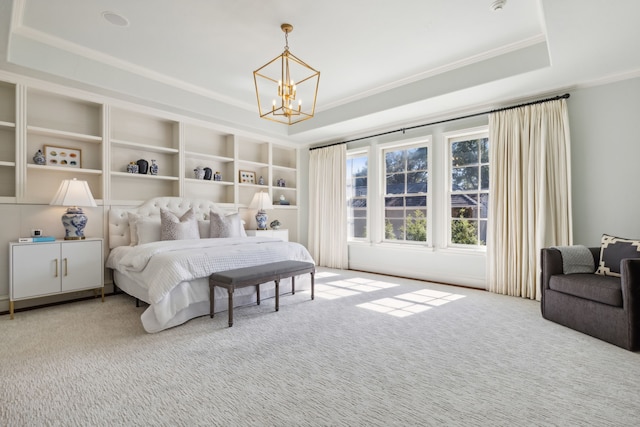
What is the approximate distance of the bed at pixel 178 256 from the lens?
9.41ft

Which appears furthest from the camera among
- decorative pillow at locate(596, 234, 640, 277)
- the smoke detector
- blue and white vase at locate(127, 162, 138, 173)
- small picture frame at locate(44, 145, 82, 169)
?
blue and white vase at locate(127, 162, 138, 173)

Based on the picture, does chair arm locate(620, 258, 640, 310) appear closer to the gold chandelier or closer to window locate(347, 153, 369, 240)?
the gold chandelier

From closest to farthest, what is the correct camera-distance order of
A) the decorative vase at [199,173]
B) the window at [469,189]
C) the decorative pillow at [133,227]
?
the decorative pillow at [133,227]
the window at [469,189]
the decorative vase at [199,173]

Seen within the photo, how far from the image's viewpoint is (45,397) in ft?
5.86

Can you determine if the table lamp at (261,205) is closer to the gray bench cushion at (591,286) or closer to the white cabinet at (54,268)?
the white cabinet at (54,268)

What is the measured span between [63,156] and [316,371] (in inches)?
161

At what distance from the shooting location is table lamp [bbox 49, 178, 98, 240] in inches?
138

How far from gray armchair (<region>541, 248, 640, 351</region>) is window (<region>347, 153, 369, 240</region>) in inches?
125

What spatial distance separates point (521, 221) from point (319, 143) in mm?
3907

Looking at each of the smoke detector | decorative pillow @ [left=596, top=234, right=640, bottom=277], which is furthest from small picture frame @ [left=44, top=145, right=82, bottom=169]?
decorative pillow @ [left=596, top=234, right=640, bottom=277]

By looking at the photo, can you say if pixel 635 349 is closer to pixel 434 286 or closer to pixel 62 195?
pixel 434 286

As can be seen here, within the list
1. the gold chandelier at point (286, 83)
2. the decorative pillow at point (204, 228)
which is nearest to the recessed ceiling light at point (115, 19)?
the gold chandelier at point (286, 83)

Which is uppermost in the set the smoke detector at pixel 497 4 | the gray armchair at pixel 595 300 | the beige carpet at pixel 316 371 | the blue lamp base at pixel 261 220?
the smoke detector at pixel 497 4

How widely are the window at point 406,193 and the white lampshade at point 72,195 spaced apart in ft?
14.1
